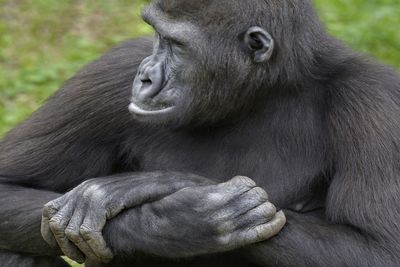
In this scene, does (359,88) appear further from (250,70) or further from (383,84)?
(250,70)

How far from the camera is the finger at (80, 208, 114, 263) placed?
602cm

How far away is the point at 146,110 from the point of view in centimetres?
608

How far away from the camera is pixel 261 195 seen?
5965 mm

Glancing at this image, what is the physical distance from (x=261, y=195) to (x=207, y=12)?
971 millimetres

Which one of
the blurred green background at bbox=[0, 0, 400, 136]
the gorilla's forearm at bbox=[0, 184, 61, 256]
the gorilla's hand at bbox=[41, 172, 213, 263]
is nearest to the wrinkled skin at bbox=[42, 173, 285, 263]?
the gorilla's hand at bbox=[41, 172, 213, 263]

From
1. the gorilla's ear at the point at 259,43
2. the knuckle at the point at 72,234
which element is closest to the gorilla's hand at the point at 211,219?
the knuckle at the point at 72,234

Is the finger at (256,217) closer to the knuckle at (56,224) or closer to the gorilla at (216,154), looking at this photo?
the gorilla at (216,154)

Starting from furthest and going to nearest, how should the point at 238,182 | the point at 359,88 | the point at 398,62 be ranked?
the point at 398,62 → the point at 359,88 → the point at 238,182

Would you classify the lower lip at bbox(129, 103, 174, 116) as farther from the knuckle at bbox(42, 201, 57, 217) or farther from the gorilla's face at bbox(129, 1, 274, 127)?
the knuckle at bbox(42, 201, 57, 217)

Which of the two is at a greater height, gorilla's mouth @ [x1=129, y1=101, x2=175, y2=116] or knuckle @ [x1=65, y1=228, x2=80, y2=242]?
gorilla's mouth @ [x1=129, y1=101, x2=175, y2=116]

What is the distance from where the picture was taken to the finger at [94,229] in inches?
237

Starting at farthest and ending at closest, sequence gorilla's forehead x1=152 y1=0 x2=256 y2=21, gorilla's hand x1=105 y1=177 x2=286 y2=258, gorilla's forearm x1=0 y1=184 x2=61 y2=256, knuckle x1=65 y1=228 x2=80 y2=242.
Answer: gorilla's forearm x1=0 y1=184 x2=61 y2=256
gorilla's forehead x1=152 y1=0 x2=256 y2=21
knuckle x1=65 y1=228 x2=80 y2=242
gorilla's hand x1=105 y1=177 x2=286 y2=258

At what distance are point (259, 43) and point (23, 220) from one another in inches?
63.0

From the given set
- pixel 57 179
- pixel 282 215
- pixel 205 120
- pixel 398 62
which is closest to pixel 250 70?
pixel 205 120
